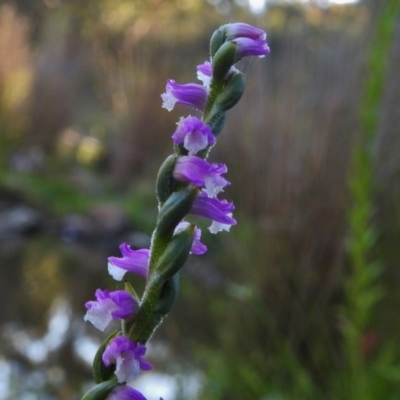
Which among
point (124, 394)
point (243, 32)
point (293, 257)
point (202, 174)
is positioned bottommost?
point (124, 394)

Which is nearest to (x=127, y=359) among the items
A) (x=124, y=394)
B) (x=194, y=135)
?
(x=124, y=394)

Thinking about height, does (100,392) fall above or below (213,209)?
below

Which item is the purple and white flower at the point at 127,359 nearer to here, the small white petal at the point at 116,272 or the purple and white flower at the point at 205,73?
the small white petal at the point at 116,272

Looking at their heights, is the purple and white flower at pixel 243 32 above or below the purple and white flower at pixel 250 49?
above

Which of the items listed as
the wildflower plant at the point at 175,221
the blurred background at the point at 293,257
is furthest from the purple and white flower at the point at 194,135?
the blurred background at the point at 293,257

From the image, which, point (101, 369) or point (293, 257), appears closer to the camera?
point (101, 369)

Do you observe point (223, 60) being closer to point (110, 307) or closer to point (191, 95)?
point (191, 95)
